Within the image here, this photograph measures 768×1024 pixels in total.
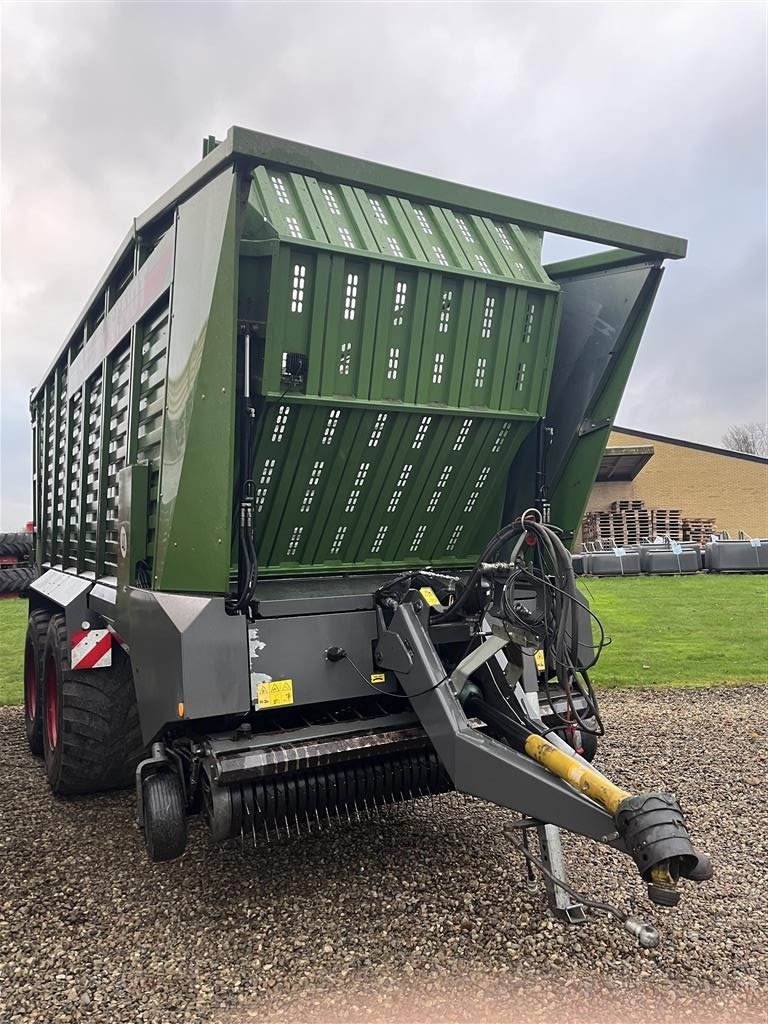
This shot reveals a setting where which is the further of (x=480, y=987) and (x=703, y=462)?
(x=703, y=462)

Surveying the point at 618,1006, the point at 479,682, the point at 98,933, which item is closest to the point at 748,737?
the point at 479,682

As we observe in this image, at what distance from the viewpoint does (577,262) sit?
4.02m

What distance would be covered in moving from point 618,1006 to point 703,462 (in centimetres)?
2809

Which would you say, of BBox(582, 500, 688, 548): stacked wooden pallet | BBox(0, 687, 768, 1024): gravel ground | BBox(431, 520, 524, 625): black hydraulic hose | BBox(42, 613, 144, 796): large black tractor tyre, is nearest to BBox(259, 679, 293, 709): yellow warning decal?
BBox(431, 520, 524, 625): black hydraulic hose

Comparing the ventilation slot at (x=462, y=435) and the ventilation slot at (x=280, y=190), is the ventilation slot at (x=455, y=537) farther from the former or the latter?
the ventilation slot at (x=280, y=190)

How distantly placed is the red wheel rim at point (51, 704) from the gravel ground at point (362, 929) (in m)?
0.56

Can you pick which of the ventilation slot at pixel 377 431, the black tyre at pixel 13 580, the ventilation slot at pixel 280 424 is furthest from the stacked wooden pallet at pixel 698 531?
the ventilation slot at pixel 280 424


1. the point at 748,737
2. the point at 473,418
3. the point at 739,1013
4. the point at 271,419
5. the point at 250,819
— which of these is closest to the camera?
the point at 739,1013

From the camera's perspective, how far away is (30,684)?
5.89m

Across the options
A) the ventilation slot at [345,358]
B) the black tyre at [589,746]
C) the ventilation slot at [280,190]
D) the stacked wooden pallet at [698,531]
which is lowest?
the stacked wooden pallet at [698,531]

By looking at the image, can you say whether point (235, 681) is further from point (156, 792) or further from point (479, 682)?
point (479, 682)

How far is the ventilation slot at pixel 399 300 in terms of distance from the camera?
11.6 feet

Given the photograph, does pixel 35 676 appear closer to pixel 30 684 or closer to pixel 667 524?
pixel 30 684

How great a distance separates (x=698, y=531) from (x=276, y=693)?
995 inches
